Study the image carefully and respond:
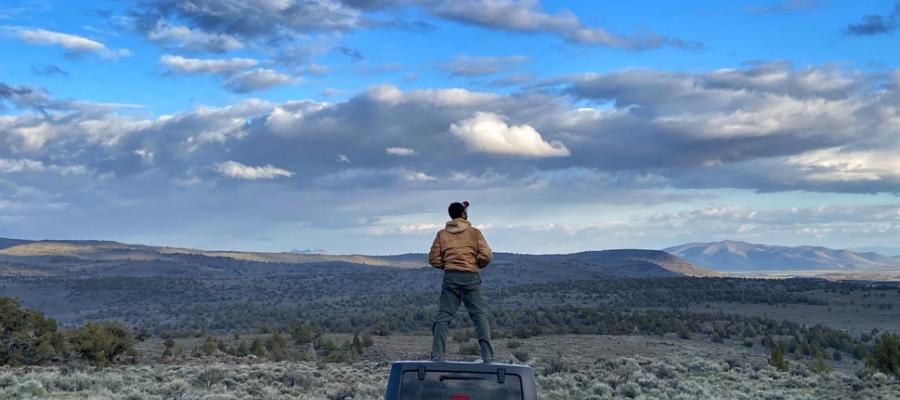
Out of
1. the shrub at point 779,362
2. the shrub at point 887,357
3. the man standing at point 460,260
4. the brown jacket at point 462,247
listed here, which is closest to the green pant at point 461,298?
the man standing at point 460,260

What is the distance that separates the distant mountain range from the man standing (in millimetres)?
94804

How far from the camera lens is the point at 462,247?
11.2m

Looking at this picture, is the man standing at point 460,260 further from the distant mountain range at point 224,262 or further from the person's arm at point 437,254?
the distant mountain range at point 224,262

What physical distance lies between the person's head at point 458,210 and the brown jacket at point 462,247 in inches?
3.6

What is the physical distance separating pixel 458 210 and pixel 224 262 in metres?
129

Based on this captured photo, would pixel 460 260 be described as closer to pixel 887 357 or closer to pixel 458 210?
pixel 458 210

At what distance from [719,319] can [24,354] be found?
31526mm

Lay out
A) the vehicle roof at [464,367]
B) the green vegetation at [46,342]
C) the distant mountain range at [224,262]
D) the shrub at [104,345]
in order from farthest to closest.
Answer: the distant mountain range at [224,262], the shrub at [104,345], the green vegetation at [46,342], the vehicle roof at [464,367]

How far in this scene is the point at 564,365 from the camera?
24.6 m

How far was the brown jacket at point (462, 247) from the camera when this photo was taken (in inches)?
440

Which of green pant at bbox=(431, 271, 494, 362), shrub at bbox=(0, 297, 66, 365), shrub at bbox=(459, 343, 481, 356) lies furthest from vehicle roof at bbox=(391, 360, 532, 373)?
shrub at bbox=(0, 297, 66, 365)

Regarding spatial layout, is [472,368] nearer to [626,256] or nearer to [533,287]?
[533,287]

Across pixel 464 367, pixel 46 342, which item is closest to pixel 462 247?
pixel 464 367

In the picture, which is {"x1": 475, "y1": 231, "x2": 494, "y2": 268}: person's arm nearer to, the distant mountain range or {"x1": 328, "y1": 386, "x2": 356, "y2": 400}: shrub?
{"x1": 328, "y1": 386, "x2": 356, "y2": 400}: shrub
